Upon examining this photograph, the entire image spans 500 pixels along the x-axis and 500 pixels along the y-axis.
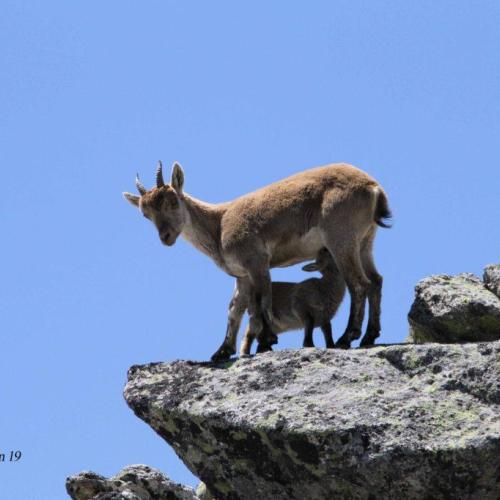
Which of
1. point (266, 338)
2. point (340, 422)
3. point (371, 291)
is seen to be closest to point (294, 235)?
point (371, 291)

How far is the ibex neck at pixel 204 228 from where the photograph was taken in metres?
15.8

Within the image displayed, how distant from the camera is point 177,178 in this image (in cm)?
1625

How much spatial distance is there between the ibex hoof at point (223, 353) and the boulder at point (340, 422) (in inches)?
47.2

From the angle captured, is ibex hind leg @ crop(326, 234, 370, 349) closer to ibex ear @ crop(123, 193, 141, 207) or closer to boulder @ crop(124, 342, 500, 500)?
boulder @ crop(124, 342, 500, 500)

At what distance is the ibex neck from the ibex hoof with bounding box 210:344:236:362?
1.72 meters

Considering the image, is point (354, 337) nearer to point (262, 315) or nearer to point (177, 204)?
point (262, 315)

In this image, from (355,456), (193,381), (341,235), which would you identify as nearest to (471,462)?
(355,456)

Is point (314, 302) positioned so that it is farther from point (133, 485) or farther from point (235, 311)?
point (133, 485)

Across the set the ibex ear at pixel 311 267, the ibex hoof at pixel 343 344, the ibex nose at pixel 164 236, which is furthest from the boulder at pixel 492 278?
the ibex nose at pixel 164 236

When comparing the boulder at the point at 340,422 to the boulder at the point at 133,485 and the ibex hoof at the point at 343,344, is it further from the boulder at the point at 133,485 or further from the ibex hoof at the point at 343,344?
the ibex hoof at the point at 343,344

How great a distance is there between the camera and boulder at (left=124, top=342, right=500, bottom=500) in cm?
1069

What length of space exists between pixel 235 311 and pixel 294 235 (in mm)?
1243

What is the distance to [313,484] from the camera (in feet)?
37.0

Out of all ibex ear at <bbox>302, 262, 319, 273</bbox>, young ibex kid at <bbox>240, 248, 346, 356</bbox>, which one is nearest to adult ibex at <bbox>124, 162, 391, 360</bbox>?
ibex ear at <bbox>302, 262, 319, 273</bbox>
